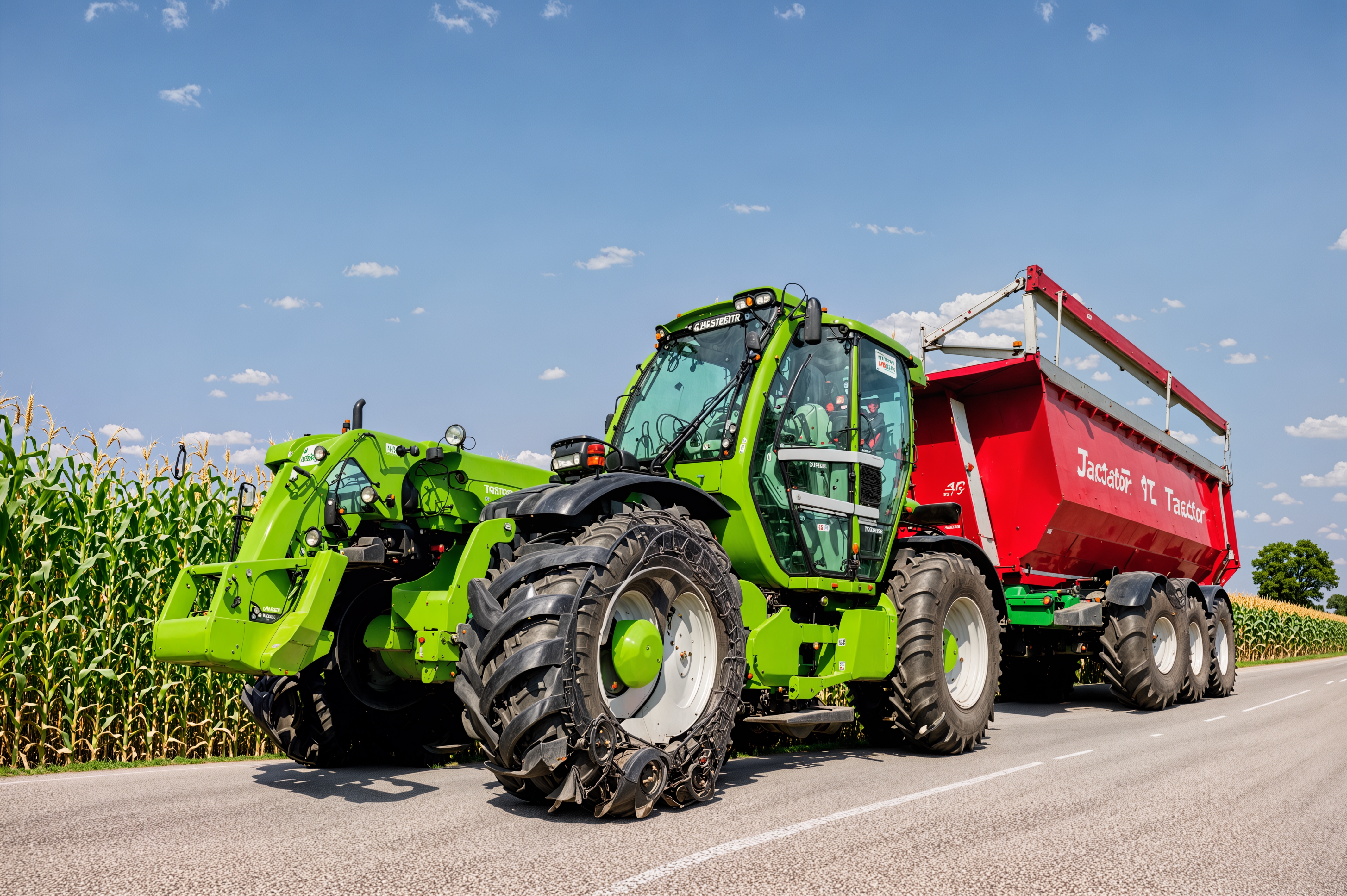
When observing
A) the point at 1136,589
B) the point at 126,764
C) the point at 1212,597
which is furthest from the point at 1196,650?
the point at 126,764

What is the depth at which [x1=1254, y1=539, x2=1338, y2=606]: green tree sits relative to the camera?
82.6 m

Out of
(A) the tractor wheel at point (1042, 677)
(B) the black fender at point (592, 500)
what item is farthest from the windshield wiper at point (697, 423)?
(A) the tractor wheel at point (1042, 677)

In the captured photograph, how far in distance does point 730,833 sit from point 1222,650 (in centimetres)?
1211

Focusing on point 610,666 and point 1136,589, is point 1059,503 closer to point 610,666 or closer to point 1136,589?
point 1136,589

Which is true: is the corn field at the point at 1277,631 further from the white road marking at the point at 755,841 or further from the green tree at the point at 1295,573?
the green tree at the point at 1295,573

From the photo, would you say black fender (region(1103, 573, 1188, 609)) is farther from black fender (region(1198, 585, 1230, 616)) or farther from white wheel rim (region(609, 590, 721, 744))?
white wheel rim (region(609, 590, 721, 744))

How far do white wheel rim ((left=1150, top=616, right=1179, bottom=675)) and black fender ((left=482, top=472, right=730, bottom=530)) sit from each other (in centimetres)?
864

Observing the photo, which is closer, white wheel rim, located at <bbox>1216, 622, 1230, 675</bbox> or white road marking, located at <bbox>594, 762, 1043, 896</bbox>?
white road marking, located at <bbox>594, 762, 1043, 896</bbox>

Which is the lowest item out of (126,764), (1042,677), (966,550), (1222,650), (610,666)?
(126,764)

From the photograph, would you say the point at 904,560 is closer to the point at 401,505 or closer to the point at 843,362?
the point at 843,362

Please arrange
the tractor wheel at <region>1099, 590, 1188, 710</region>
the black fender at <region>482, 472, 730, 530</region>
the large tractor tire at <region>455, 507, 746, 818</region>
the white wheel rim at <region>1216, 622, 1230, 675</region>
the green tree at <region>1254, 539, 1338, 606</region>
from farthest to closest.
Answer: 1. the green tree at <region>1254, 539, 1338, 606</region>
2. the white wheel rim at <region>1216, 622, 1230, 675</region>
3. the tractor wheel at <region>1099, 590, 1188, 710</region>
4. the black fender at <region>482, 472, 730, 530</region>
5. the large tractor tire at <region>455, 507, 746, 818</region>

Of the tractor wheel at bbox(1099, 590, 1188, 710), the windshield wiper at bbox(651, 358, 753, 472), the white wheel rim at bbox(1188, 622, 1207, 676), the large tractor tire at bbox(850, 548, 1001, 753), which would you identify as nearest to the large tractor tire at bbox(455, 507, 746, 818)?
the windshield wiper at bbox(651, 358, 753, 472)

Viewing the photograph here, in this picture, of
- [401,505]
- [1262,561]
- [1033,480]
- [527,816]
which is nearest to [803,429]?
[401,505]

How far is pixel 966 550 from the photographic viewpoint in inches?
314
